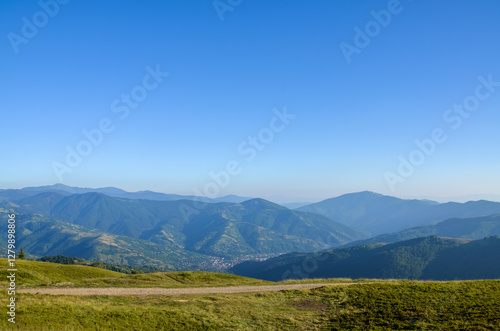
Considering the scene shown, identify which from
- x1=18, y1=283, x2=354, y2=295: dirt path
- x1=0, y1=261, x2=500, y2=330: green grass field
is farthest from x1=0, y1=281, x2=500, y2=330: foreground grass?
x1=18, y1=283, x2=354, y2=295: dirt path

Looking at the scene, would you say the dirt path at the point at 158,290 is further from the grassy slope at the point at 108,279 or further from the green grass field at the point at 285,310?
the grassy slope at the point at 108,279

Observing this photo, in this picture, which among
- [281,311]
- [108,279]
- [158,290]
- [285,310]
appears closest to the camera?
[281,311]

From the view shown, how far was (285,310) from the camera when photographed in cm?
2983

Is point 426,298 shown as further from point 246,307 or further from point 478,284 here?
point 246,307

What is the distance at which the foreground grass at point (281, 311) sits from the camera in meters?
23.2

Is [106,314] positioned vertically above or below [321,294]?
above

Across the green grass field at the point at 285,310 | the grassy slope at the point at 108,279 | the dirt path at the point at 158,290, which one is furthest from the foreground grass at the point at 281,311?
the grassy slope at the point at 108,279

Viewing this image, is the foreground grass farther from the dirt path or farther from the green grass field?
the dirt path

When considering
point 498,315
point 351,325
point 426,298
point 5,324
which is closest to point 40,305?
point 5,324

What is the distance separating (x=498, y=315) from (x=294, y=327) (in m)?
18.2

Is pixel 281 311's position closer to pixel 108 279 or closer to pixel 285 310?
pixel 285 310

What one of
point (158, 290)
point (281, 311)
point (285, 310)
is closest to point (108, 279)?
point (158, 290)

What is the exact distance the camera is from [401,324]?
24.9 m

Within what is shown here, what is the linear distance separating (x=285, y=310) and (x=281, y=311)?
68 centimetres
